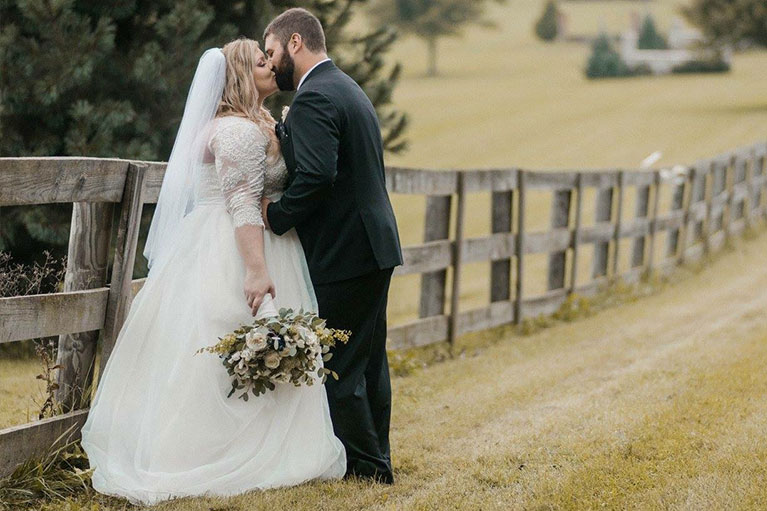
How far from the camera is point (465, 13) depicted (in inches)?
2835

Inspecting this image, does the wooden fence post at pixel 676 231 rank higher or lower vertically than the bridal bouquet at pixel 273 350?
lower

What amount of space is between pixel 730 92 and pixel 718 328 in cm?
4153

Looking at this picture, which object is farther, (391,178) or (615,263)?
(615,263)

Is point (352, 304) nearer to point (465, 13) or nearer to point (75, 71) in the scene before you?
point (75, 71)

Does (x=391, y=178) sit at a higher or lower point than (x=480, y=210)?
higher

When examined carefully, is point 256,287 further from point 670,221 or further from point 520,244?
point 670,221

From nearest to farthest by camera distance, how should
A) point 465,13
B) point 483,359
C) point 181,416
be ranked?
point 181,416 → point 483,359 → point 465,13

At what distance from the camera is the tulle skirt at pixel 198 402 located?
14.4 ft

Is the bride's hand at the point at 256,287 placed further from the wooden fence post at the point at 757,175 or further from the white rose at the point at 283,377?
the wooden fence post at the point at 757,175

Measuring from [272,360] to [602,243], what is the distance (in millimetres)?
7859

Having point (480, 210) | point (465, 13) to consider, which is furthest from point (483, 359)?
point (465, 13)

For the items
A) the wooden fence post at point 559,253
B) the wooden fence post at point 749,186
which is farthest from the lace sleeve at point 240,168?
the wooden fence post at point 749,186

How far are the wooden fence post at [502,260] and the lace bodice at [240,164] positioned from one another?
4.90 meters

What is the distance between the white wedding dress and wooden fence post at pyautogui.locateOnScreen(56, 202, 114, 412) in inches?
11.0
